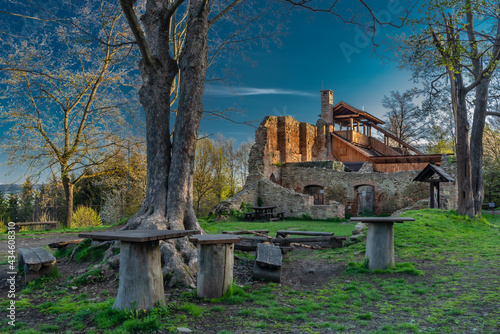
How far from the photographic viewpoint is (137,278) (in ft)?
11.5

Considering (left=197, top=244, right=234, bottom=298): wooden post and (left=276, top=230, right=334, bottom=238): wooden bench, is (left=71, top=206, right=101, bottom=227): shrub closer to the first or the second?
(left=276, top=230, right=334, bottom=238): wooden bench

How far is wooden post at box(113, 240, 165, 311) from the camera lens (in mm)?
3477

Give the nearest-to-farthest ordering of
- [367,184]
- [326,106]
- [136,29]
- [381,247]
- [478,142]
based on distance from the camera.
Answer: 1. [136,29]
2. [381,247]
3. [478,142]
4. [367,184]
5. [326,106]

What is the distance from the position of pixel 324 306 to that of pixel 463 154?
1092cm

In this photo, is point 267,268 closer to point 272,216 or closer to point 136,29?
point 136,29

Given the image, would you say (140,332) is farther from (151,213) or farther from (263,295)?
(151,213)

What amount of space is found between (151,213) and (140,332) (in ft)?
10.1

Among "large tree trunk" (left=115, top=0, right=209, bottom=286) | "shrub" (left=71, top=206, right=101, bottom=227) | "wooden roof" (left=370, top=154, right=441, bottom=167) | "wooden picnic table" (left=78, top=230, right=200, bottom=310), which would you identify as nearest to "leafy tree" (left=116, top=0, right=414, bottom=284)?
"large tree trunk" (left=115, top=0, right=209, bottom=286)

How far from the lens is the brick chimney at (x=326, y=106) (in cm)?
2956

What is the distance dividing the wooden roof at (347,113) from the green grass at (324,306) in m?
24.1

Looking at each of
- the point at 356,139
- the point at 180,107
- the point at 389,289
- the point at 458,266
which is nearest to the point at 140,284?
the point at 389,289

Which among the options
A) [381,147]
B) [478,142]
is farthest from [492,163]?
[478,142]

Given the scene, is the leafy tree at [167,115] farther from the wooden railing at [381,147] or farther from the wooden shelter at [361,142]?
the wooden railing at [381,147]

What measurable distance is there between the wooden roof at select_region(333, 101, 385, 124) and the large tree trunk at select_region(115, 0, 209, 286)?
24333 mm
